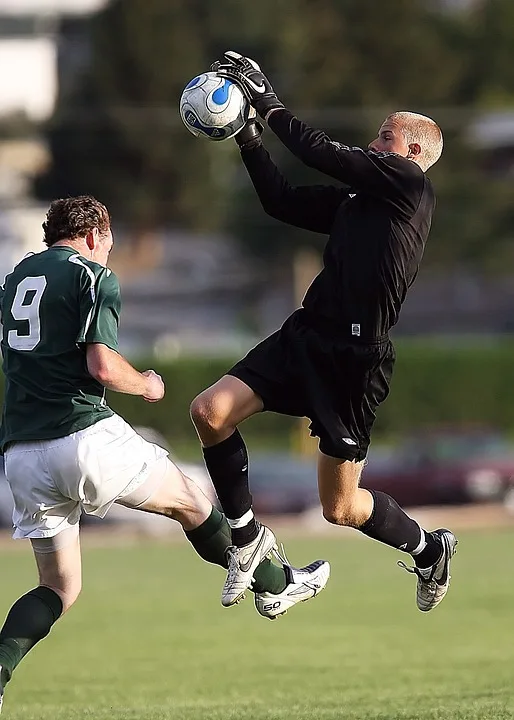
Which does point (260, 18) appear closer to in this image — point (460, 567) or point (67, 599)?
point (460, 567)

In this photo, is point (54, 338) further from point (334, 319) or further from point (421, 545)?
point (421, 545)

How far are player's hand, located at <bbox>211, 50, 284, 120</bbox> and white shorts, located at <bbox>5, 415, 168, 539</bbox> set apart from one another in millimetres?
1680

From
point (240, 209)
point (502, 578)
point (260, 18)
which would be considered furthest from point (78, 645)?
point (260, 18)

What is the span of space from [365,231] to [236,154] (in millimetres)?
54243

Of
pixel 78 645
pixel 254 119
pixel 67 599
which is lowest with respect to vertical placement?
pixel 78 645

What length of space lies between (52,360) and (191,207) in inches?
2101

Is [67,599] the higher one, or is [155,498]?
[155,498]

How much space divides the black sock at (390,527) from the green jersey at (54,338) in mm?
1593

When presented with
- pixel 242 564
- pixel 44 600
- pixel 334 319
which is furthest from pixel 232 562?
pixel 334 319

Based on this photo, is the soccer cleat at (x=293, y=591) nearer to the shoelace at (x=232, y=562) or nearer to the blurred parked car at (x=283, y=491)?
the shoelace at (x=232, y=562)

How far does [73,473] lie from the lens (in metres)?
6.95

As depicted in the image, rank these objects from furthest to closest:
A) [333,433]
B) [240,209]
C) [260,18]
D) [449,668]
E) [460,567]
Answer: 1. [260,18]
2. [240,209]
3. [460,567]
4. [449,668]
5. [333,433]

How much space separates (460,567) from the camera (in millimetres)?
19641

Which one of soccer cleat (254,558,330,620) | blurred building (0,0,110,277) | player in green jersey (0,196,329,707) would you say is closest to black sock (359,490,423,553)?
soccer cleat (254,558,330,620)
